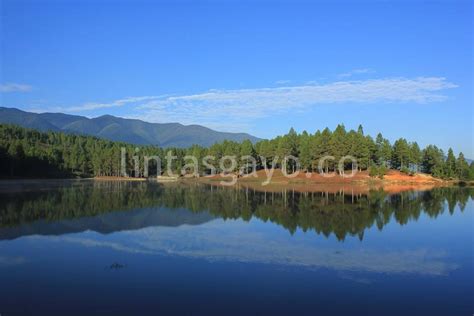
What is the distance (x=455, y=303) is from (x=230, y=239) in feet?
45.0

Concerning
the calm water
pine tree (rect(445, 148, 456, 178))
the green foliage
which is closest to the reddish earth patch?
the green foliage

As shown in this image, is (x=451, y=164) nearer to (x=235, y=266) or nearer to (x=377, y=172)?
(x=377, y=172)

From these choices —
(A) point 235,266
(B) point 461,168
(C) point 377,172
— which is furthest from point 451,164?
(A) point 235,266

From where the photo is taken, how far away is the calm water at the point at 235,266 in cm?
1344

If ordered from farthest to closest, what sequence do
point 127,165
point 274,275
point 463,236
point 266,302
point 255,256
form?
point 127,165
point 463,236
point 255,256
point 274,275
point 266,302

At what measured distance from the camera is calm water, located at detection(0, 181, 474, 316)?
44.1ft

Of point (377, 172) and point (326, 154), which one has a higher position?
point (326, 154)

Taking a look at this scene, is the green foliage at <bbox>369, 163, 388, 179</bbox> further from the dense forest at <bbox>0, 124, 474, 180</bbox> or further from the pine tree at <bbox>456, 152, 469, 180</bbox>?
the pine tree at <bbox>456, 152, 469, 180</bbox>

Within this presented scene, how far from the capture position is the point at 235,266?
18.5 metres

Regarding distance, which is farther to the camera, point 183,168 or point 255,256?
point 183,168

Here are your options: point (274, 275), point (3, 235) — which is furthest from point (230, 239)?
point (3, 235)

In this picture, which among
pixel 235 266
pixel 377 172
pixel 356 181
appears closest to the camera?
pixel 235 266

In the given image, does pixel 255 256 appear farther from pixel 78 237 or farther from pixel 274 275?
pixel 78 237

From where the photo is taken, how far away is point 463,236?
89.6 ft
